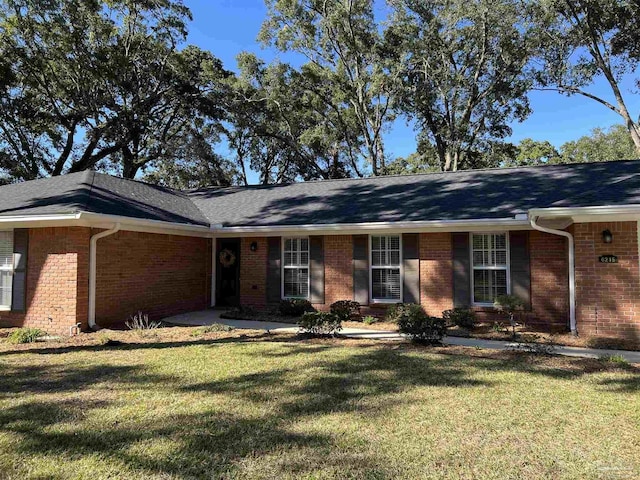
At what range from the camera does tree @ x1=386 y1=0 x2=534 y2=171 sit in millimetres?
22116

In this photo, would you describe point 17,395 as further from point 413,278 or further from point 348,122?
point 348,122

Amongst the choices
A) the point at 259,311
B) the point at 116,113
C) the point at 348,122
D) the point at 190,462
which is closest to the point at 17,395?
the point at 190,462

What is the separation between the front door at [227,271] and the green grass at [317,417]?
5991 millimetres

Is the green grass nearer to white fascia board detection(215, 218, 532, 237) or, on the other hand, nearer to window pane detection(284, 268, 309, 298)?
white fascia board detection(215, 218, 532, 237)

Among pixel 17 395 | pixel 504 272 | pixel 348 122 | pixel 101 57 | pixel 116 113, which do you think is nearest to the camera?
pixel 17 395

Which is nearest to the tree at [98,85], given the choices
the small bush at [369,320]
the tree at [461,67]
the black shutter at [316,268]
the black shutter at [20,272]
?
the tree at [461,67]

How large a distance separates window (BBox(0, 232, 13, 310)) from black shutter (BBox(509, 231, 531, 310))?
11020mm

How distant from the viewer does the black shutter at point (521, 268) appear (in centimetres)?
936

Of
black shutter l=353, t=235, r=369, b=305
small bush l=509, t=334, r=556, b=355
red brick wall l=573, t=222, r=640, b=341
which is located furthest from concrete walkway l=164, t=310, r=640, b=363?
black shutter l=353, t=235, r=369, b=305

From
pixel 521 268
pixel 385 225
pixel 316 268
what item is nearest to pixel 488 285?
pixel 521 268

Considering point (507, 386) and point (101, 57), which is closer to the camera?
point (507, 386)

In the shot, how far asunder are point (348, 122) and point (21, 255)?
66.3 feet

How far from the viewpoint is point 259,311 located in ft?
37.8

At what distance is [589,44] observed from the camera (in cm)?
1997
